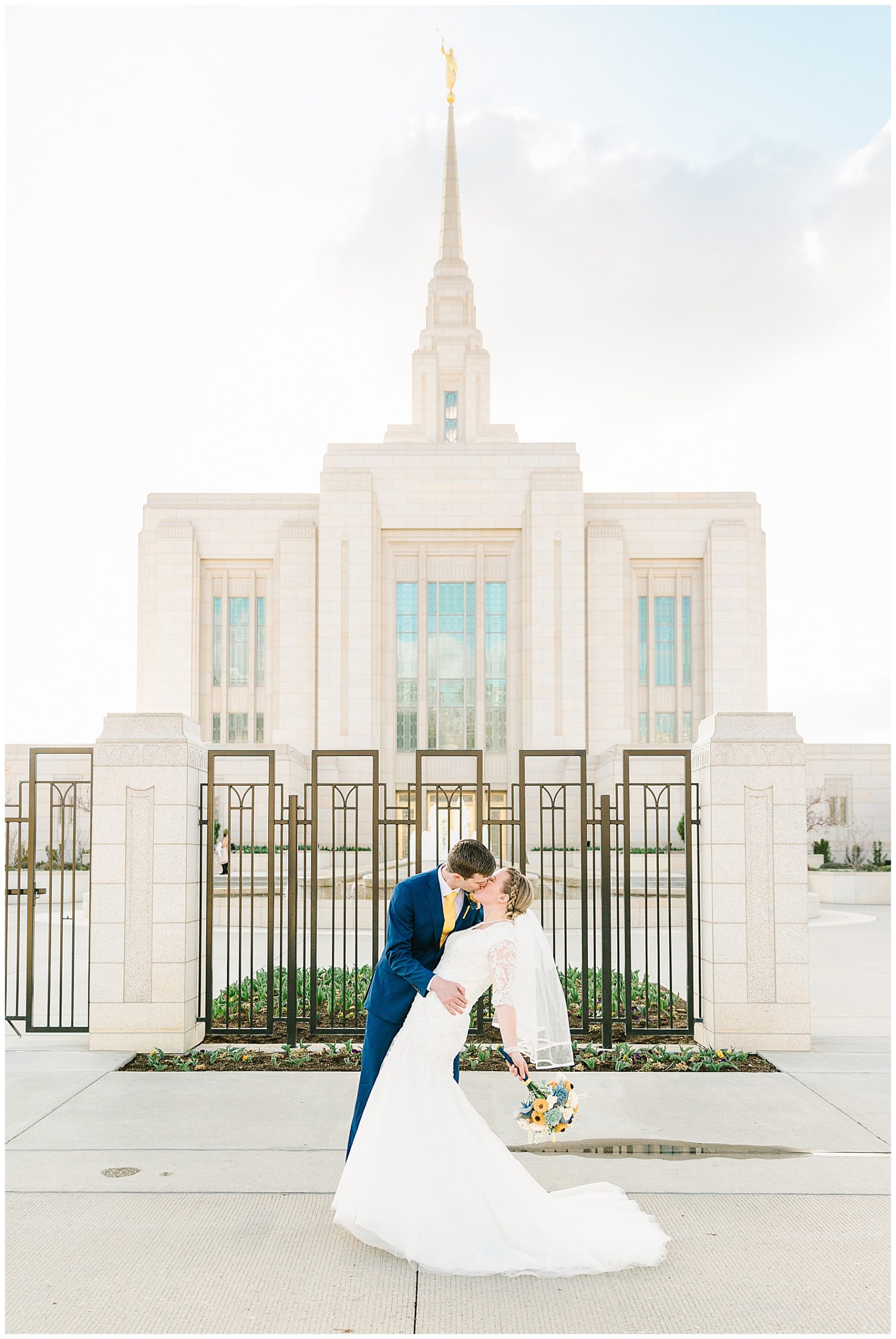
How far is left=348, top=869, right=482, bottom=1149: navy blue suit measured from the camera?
5340 millimetres

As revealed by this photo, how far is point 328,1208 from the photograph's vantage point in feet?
18.1

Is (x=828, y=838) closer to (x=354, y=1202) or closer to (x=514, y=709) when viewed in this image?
(x=514, y=709)

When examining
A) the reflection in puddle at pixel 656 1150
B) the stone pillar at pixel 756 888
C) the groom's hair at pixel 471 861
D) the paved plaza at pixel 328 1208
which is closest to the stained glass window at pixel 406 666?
the stone pillar at pixel 756 888

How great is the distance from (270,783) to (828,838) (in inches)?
1305

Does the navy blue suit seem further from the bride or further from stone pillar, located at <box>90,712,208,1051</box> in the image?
stone pillar, located at <box>90,712,208,1051</box>

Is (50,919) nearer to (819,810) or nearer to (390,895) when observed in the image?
(390,895)

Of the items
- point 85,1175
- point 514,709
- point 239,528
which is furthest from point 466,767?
point 85,1175

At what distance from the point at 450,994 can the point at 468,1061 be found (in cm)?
431

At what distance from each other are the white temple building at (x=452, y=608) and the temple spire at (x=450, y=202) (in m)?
15.2

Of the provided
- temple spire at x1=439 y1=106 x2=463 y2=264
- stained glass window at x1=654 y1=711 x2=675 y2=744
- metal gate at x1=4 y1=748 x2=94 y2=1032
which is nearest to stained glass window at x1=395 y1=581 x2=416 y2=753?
stained glass window at x1=654 y1=711 x2=675 y2=744

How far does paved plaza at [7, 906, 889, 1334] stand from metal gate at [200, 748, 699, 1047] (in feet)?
3.97

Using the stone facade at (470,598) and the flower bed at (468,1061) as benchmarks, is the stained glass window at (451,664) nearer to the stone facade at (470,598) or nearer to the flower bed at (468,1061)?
the stone facade at (470,598)

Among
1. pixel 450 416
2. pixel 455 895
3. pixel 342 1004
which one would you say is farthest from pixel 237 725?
pixel 455 895

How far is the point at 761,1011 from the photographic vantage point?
364 inches
